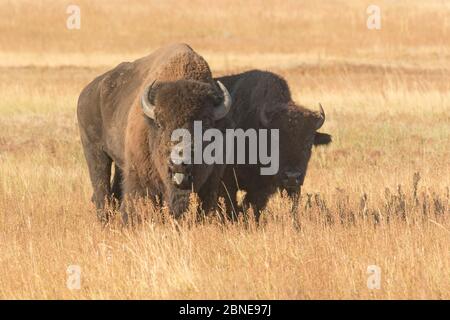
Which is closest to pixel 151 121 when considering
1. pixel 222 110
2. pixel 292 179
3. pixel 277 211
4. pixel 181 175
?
pixel 222 110

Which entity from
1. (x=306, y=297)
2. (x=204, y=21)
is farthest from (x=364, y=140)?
(x=204, y=21)

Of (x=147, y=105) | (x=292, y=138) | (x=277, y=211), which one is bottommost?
(x=277, y=211)

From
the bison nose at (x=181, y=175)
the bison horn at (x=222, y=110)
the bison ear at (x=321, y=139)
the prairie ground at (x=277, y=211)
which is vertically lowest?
the prairie ground at (x=277, y=211)

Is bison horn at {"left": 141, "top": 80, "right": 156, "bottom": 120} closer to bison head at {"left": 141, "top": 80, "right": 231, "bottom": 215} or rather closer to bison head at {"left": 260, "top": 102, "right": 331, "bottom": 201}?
bison head at {"left": 141, "top": 80, "right": 231, "bottom": 215}

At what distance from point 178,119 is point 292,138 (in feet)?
6.95

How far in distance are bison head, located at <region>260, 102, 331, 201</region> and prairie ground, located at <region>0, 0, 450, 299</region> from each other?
0.32 m

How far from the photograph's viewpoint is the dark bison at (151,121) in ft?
30.0

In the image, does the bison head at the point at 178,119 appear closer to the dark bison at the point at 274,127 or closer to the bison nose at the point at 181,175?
the bison nose at the point at 181,175

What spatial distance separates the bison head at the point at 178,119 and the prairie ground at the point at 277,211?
0.91ft

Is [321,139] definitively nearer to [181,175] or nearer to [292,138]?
[292,138]

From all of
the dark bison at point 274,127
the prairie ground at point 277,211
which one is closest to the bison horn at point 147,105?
the prairie ground at point 277,211

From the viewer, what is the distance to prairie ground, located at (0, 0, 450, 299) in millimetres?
7918

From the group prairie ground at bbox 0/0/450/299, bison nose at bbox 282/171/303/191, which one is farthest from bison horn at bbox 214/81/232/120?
bison nose at bbox 282/171/303/191

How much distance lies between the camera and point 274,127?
35.8ft
